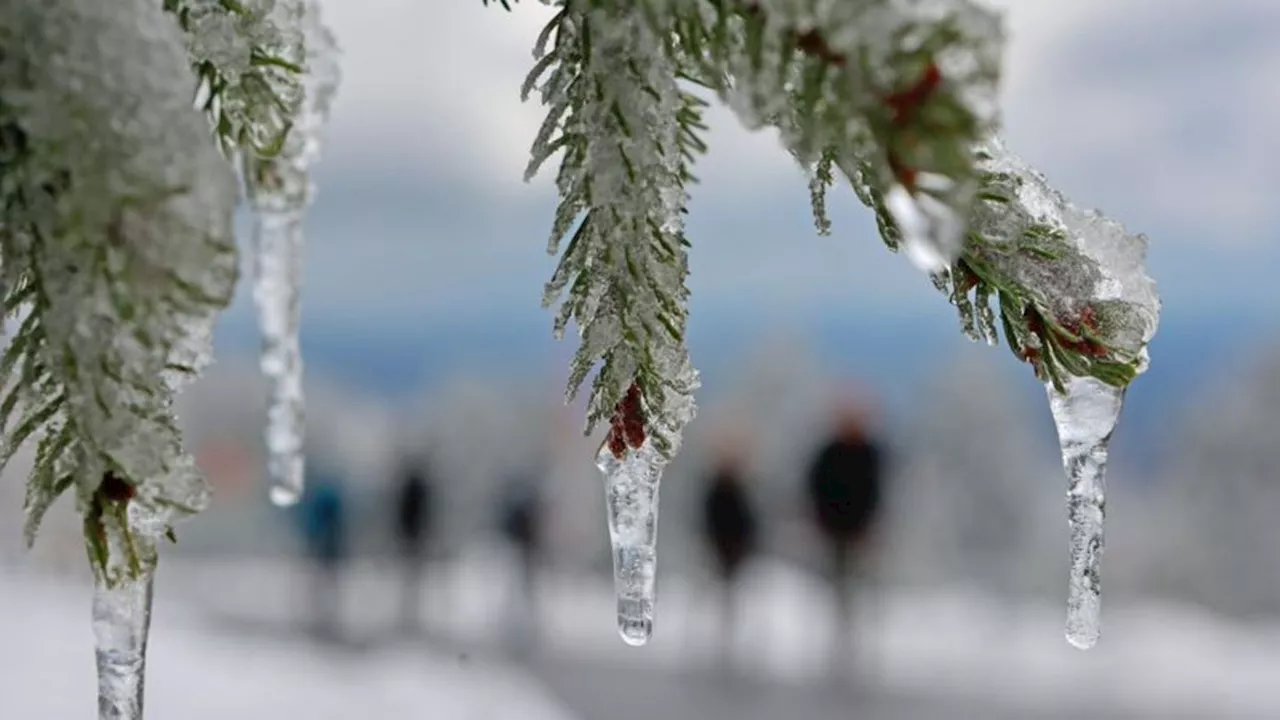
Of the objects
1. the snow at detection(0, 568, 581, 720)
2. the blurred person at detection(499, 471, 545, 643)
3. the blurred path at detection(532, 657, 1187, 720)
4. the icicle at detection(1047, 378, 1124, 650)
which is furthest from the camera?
the blurred person at detection(499, 471, 545, 643)

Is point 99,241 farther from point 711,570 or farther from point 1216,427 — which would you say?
point 1216,427

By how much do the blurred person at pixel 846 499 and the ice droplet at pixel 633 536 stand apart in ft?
25.1

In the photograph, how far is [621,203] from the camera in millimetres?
641

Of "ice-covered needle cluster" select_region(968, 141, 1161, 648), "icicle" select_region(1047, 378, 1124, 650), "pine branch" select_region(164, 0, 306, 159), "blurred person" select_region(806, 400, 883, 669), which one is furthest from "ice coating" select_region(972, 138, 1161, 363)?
"blurred person" select_region(806, 400, 883, 669)

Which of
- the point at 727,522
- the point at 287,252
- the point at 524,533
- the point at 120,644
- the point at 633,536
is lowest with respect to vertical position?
the point at 120,644

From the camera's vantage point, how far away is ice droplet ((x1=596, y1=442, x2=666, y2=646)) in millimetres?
873

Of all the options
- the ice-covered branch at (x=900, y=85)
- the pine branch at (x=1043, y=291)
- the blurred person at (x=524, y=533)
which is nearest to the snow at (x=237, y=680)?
the blurred person at (x=524, y=533)

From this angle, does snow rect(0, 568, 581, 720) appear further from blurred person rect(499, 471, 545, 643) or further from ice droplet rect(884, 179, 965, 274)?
ice droplet rect(884, 179, 965, 274)

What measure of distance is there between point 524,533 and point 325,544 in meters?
1.87

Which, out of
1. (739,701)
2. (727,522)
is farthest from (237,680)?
A: (727,522)

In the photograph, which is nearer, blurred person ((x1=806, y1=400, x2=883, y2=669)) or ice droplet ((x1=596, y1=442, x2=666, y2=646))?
ice droplet ((x1=596, y1=442, x2=666, y2=646))

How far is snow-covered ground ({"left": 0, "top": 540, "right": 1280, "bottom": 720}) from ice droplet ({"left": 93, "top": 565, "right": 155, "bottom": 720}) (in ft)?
17.6

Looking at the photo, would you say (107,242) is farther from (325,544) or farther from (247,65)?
(325,544)

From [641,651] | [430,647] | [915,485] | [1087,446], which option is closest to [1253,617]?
[915,485]
